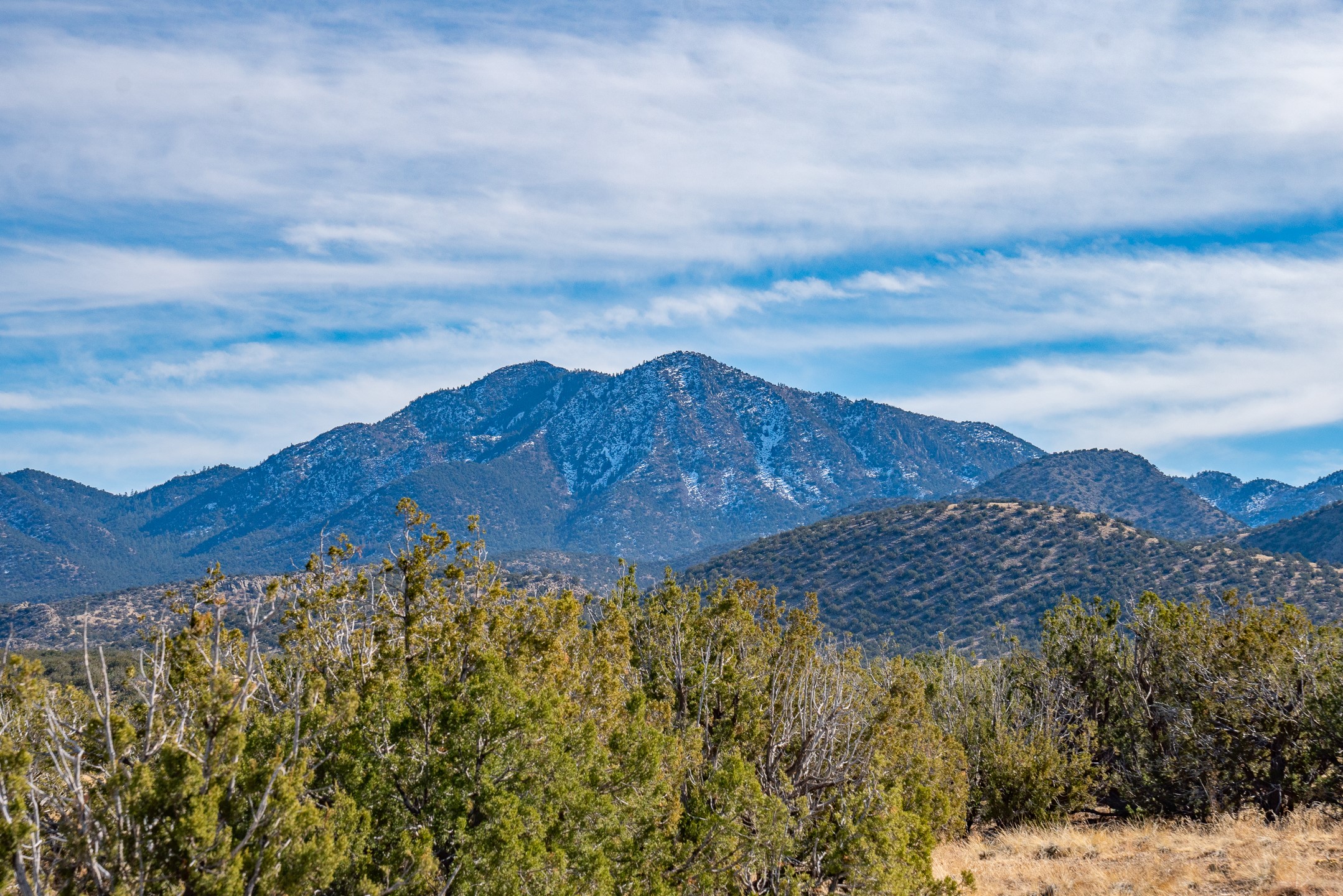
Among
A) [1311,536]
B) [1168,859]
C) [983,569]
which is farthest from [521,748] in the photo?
[1311,536]

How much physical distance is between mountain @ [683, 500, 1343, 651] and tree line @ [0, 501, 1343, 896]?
64.6 metres

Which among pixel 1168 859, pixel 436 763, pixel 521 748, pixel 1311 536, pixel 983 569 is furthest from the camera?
pixel 1311 536

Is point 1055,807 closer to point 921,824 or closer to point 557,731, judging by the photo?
point 921,824

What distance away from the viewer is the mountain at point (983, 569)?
326ft

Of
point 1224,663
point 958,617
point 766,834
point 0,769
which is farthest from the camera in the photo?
point 958,617

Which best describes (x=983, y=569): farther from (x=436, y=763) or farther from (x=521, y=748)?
(x=436, y=763)

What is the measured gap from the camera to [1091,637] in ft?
97.4

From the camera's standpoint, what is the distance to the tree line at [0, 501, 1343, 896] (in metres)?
7.58

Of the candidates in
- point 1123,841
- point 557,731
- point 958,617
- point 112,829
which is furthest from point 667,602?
point 958,617

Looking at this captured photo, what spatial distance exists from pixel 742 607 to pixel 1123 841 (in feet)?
35.1

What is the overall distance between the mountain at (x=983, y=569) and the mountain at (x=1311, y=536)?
122 feet

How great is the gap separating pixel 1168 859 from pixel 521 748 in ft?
48.1

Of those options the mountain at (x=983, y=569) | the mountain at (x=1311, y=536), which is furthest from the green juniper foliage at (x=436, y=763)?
the mountain at (x=1311, y=536)

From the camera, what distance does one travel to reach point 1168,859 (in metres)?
18.0
